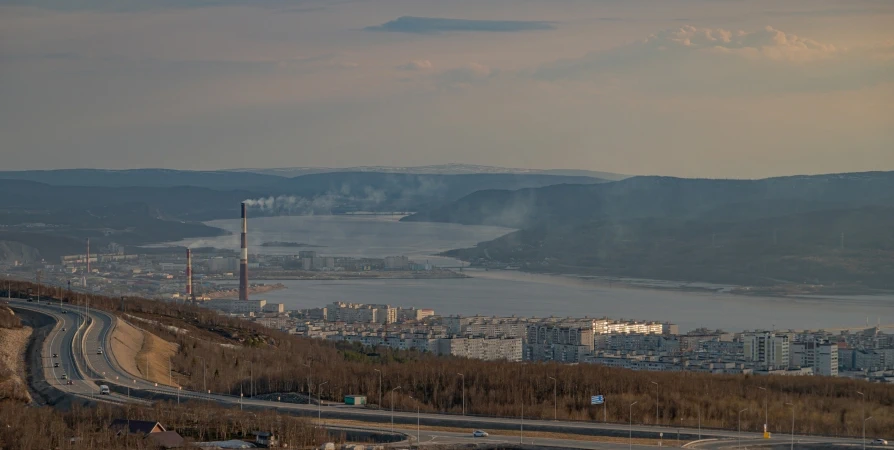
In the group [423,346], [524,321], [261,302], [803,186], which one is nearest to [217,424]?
[423,346]

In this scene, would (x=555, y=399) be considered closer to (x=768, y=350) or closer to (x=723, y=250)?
(x=768, y=350)

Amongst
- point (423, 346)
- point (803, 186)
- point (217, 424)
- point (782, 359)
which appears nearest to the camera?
point (217, 424)

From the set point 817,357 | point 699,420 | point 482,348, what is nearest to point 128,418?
point 699,420

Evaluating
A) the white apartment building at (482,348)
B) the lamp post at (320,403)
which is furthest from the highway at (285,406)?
the white apartment building at (482,348)

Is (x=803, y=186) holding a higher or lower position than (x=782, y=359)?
higher

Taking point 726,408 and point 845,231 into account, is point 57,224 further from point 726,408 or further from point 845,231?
point 726,408

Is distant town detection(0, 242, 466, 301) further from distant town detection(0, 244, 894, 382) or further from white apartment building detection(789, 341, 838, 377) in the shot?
white apartment building detection(789, 341, 838, 377)
